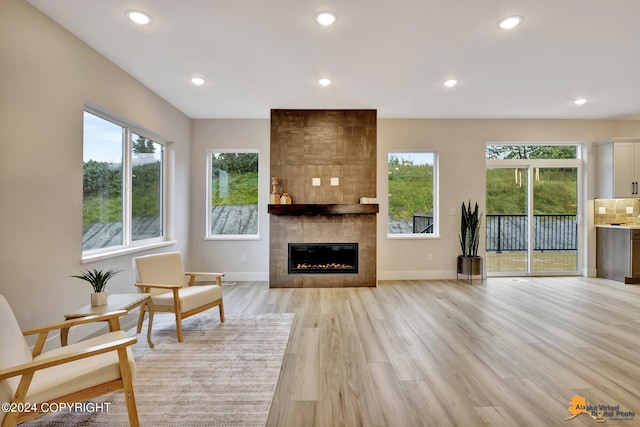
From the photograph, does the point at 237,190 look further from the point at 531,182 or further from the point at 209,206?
the point at 531,182

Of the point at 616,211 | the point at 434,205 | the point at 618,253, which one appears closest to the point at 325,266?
the point at 434,205

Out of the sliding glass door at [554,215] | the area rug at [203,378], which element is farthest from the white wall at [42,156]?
the sliding glass door at [554,215]

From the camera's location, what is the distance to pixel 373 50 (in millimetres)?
3068

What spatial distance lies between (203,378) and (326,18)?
9.99ft

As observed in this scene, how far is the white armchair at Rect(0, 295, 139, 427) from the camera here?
139cm

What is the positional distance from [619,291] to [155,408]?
630 centimetres

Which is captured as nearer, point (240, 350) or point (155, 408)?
point (155, 408)

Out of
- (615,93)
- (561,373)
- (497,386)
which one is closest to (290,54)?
(497,386)

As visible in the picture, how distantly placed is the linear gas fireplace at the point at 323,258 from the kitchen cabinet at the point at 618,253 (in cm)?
460

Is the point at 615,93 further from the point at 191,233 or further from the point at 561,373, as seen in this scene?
the point at 191,233

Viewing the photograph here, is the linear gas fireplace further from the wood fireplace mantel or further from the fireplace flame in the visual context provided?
the wood fireplace mantel

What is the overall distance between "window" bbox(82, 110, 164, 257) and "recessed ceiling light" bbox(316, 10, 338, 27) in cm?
257

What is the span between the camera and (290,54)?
316 cm

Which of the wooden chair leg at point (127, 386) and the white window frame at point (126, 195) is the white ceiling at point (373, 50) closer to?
the white window frame at point (126, 195)
